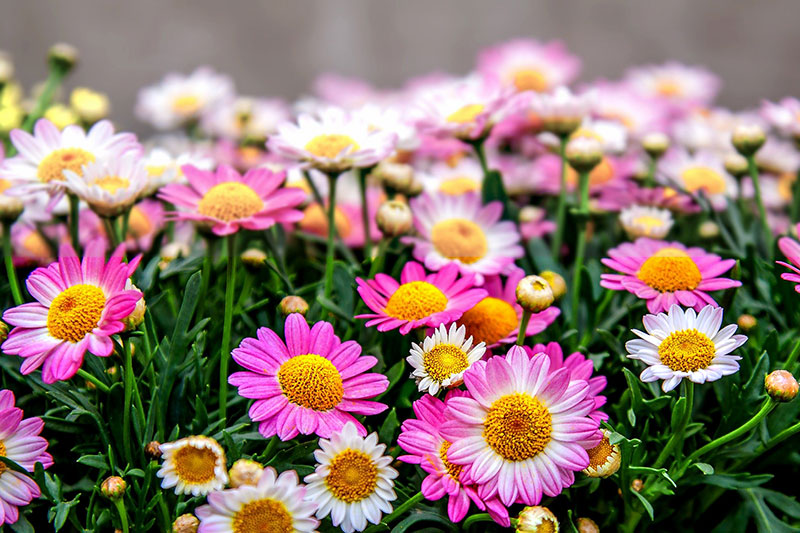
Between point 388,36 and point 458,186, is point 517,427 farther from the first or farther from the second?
point 388,36

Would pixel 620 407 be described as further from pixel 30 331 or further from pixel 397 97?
pixel 397 97

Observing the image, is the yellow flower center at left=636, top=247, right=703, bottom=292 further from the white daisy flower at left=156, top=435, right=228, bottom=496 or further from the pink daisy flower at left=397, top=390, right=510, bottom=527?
the white daisy flower at left=156, top=435, right=228, bottom=496

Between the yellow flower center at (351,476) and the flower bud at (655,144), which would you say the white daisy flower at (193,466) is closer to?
the yellow flower center at (351,476)

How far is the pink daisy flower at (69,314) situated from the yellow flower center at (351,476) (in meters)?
0.17

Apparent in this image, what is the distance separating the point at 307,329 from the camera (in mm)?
591

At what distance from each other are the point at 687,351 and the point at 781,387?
6 centimetres

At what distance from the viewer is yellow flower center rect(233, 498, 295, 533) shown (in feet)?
1.64

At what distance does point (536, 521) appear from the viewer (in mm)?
513

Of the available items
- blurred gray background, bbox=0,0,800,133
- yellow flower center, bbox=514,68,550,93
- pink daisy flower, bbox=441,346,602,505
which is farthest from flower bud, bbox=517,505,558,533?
blurred gray background, bbox=0,0,800,133

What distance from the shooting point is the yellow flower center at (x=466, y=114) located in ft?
2.77

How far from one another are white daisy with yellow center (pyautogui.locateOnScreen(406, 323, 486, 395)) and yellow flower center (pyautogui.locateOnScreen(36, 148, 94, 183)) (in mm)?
368

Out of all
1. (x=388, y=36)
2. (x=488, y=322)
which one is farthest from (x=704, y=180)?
(x=388, y=36)

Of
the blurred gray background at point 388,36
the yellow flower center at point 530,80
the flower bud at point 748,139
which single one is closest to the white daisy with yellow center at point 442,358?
the flower bud at point 748,139

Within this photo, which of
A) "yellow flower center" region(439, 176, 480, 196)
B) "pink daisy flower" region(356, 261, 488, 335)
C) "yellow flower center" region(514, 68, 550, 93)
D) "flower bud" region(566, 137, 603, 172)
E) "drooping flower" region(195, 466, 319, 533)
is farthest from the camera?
"yellow flower center" region(514, 68, 550, 93)
